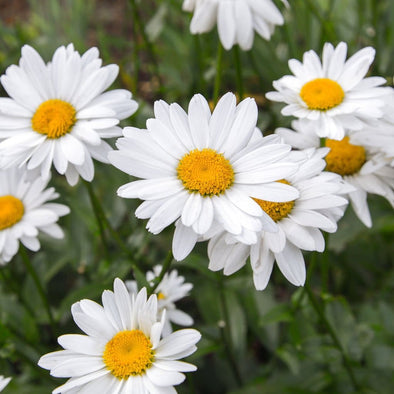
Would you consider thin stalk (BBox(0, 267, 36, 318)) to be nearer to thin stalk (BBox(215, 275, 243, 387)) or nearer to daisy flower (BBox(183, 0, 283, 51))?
thin stalk (BBox(215, 275, 243, 387))

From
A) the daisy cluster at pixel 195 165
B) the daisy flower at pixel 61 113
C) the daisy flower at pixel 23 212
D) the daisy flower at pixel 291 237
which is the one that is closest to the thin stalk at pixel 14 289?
the daisy flower at pixel 23 212

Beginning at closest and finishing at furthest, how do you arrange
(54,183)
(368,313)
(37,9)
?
(368,313) < (54,183) < (37,9)

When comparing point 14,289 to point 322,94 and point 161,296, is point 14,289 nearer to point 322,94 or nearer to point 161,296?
point 161,296

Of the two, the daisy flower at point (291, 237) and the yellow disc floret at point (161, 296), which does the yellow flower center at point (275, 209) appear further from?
the yellow disc floret at point (161, 296)

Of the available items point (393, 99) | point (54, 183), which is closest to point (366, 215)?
point (393, 99)

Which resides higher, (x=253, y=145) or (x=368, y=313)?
(x=253, y=145)

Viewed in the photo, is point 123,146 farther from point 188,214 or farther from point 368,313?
point 368,313

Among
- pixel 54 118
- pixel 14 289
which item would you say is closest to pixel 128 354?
pixel 54 118
